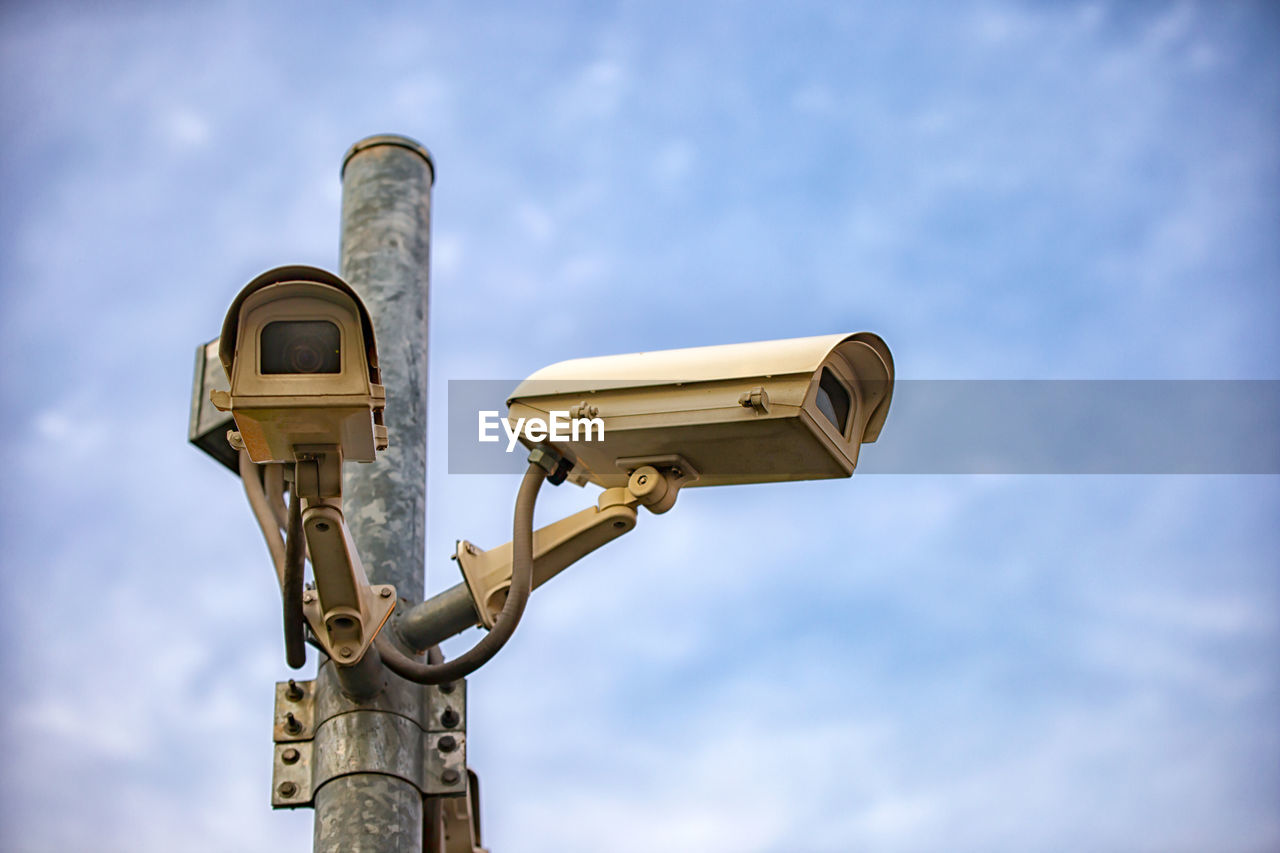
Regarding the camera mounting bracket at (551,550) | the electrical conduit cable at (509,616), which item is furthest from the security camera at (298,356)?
the camera mounting bracket at (551,550)

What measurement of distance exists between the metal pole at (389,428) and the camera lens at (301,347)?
897 mm

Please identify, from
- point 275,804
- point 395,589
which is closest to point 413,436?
point 395,589

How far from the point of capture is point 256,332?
9.61ft

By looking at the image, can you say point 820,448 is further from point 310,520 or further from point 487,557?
point 310,520

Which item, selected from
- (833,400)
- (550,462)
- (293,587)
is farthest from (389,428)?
(833,400)

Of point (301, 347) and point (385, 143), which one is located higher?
point (385, 143)

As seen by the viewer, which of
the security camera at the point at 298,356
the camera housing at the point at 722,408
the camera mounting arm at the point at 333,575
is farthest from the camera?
the camera housing at the point at 722,408

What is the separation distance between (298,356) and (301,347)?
0.06 feet

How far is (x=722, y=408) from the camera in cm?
336

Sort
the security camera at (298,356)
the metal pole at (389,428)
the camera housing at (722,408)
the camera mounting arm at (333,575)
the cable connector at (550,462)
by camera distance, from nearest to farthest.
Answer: the security camera at (298,356) → the camera mounting arm at (333,575) → the camera housing at (722,408) → the metal pole at (389,428) → the cable connector at (550,462)

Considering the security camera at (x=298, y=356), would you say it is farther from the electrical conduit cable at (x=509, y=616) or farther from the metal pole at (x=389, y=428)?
the metal pole at (x=389, y=428)

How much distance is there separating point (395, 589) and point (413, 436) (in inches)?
18.1

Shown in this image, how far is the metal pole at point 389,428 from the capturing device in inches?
136

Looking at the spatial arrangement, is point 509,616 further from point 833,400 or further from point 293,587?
point 833,400
